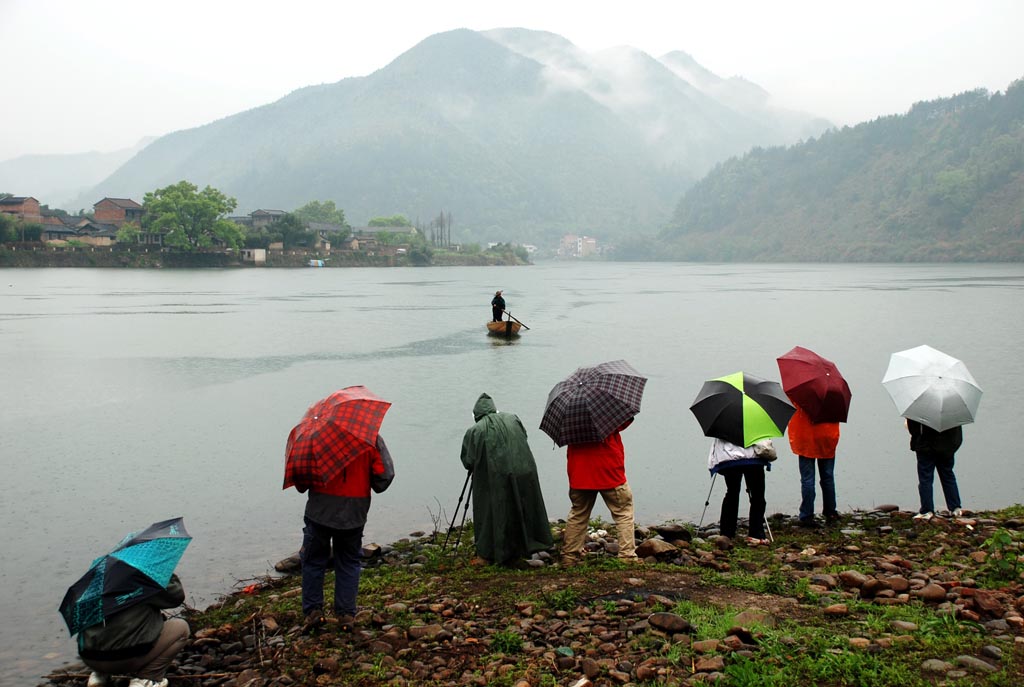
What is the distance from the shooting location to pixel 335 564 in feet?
22.1

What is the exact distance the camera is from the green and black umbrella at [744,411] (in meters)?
8.10

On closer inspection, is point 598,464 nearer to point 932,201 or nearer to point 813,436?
point 813,436

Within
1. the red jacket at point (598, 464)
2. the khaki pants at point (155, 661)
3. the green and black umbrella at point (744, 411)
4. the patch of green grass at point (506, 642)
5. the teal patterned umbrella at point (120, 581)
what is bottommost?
the khaki pants at point (155, 661)

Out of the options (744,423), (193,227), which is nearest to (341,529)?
(744,423)

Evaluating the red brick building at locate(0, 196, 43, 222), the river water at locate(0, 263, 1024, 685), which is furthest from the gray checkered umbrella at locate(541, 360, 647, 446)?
the red brick building at locate(0, 196, 43, 222)

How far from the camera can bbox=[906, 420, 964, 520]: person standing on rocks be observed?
889 cm

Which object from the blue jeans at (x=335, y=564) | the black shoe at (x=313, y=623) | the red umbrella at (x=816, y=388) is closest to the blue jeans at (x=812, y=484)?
the red umbrella at (x=816, y=388)

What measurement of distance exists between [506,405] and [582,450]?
11921mm

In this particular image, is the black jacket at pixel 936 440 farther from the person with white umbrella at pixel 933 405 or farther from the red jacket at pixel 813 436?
the red jacket at pixel 813 436

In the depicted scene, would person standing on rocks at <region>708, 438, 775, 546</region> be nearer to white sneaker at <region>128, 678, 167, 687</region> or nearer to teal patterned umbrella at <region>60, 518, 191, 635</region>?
teal patterned umbrella at <region>60, 518, 191, 635</region>

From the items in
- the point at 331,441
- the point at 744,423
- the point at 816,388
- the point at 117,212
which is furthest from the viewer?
the point at 117,212

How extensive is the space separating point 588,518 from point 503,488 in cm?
92

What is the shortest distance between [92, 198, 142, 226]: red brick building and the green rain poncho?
4646 inches

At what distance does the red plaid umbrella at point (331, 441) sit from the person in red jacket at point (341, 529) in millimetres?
163
